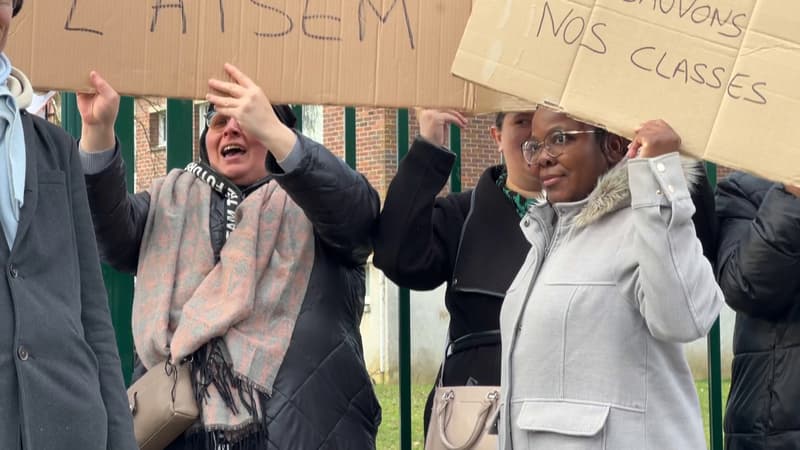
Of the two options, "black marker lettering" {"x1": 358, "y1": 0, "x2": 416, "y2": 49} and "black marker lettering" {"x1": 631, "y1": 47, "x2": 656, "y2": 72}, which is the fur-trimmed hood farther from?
"black marker lettering" {"x1": 358, "y1": 0, "x2": 416, "y2": 49}

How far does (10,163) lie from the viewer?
9.89 feet

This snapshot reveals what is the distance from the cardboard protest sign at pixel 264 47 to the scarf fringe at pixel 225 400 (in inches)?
29.6

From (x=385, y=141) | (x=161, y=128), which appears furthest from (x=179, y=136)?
(x=385, y=141)

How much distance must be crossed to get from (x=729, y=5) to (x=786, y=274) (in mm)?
773

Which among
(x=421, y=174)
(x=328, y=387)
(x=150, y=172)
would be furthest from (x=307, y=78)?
(x=150, y=172)

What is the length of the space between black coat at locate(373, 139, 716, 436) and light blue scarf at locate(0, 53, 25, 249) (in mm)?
1375

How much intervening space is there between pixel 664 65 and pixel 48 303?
5.43 ft

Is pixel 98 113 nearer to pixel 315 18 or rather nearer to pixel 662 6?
pixel 315 18

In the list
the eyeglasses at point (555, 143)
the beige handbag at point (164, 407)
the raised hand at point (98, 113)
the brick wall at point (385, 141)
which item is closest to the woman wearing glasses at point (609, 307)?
the eyeglasses at point (555, 143)

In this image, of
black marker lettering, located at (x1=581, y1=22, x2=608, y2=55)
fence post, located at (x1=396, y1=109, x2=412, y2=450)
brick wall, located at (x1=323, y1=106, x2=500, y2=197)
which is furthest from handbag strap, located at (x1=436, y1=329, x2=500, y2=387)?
brick wall, located at (x1=323, y1=106, x2=500, y2=197)

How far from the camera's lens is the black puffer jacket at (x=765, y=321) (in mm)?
3852

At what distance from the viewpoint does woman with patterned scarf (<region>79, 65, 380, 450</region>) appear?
390 centimetres

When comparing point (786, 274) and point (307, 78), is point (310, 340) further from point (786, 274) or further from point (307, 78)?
point (786, 274)

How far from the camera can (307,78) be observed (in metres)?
3.88
